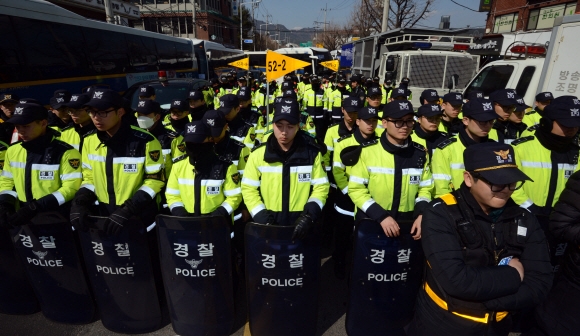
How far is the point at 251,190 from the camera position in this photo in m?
2.90

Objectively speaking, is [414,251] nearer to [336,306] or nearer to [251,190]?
[336,306]

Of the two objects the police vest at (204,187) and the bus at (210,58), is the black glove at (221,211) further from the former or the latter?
the bus at (210,58)

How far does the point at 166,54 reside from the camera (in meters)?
15.6

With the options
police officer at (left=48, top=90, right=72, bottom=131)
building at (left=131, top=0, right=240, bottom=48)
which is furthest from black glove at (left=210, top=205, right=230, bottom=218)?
building at (left=131, top=0, right=240, bottom=48)

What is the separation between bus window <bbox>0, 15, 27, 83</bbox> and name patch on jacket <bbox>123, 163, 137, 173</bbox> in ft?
22.6

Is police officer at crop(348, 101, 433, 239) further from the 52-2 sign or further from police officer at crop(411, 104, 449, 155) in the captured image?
the 52-2 sign

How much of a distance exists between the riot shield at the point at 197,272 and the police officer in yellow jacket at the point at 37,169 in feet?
3.93

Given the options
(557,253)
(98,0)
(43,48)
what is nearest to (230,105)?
(557,253)

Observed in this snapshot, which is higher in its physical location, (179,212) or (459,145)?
(459,145)

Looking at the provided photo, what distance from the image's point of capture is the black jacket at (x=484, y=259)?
1.67m

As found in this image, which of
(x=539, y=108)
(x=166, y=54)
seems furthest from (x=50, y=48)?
(x=539, y=108)

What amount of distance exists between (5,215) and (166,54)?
14502mm

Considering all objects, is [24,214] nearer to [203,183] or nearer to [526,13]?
[203,183]

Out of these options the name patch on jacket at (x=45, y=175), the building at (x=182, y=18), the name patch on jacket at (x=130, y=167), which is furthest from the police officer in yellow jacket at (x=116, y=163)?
the building at (x=182, y=18)
